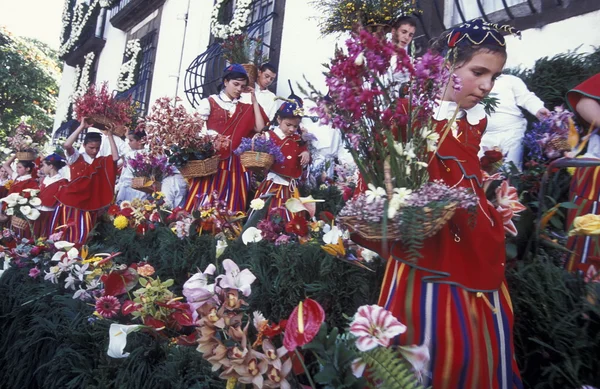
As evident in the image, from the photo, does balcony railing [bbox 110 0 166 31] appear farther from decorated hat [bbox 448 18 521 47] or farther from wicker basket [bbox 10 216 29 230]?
decorated hat [bbox 448 18 521 47]

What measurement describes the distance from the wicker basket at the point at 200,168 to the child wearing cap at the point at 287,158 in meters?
0.51

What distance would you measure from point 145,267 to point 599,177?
2.22 meters

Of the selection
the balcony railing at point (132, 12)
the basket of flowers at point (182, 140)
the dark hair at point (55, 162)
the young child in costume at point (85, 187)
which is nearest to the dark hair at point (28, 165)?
the dark hair at point (55, 162)

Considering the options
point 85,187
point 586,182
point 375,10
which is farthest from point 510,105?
point 85,187

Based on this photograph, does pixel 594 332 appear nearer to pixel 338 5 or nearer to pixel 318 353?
pixel 318 353

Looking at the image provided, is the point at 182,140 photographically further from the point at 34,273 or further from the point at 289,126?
the point at 34,273

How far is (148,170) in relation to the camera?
5.20 m

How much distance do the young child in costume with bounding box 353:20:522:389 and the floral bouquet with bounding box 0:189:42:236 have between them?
4.98 m

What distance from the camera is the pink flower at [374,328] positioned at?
135 cm

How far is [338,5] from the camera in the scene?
5816 mm

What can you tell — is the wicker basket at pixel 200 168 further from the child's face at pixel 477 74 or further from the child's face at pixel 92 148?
the child's face at pixel 477 74

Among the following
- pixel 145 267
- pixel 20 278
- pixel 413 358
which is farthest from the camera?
pixel 20 278

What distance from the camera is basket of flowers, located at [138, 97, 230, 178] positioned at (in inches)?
176

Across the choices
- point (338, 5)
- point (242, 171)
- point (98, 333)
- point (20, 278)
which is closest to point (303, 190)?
point (242, 171)
